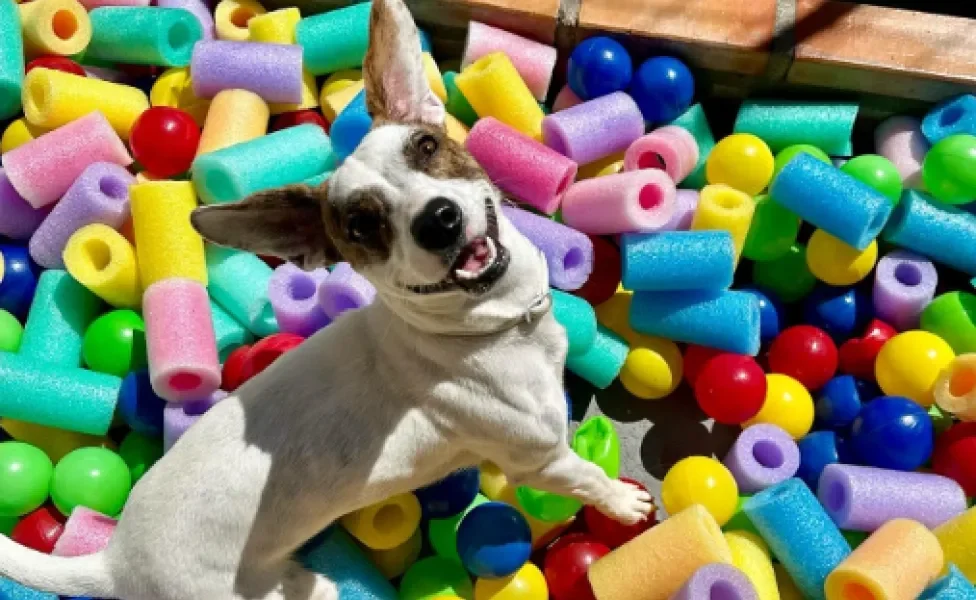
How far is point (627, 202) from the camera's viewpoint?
11.9 feet

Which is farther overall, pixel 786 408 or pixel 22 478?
pixel 786 408

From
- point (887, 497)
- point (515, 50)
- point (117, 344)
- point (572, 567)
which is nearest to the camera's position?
point (887, 497)

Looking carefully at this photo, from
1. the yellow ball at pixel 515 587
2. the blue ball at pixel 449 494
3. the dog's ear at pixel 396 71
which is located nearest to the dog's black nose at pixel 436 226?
the dog's ear at pixel 396 71

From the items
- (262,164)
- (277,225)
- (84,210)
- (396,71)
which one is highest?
(396,71)

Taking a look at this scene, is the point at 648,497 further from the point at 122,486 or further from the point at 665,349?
the point at 122,486

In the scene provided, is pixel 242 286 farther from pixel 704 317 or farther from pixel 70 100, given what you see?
pixel 704 317

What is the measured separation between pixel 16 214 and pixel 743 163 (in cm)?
306

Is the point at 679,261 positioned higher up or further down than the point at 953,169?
further down

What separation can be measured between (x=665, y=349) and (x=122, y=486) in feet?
7.08

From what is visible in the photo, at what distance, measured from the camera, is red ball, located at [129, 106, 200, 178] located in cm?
394

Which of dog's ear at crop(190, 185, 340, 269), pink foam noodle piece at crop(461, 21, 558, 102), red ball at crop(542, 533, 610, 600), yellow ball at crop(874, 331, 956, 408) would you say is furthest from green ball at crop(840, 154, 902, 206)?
dog's ear at crop(190, 185, 340, 269)

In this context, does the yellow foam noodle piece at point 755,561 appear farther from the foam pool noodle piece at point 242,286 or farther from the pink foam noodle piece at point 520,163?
the foam pool noodle piece at point 242,286

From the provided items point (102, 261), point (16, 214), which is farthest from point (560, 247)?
point (16, 214)

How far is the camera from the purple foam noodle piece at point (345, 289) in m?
3.47
